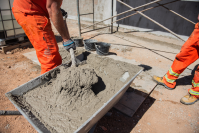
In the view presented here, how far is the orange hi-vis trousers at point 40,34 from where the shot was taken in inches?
72.1

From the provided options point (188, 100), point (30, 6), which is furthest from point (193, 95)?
point (30, 6)

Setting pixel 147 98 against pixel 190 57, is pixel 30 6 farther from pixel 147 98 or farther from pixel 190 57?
pixel 190 57

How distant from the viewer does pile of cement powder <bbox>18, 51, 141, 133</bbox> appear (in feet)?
4.57

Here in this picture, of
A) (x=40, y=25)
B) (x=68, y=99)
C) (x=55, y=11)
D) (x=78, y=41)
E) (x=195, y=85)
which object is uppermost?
(x=55, y=11)

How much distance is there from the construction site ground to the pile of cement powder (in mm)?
616

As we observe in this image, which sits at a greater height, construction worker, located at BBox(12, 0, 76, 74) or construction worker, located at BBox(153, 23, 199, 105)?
construction worker, located at BBox(12, 0, 76, 74)

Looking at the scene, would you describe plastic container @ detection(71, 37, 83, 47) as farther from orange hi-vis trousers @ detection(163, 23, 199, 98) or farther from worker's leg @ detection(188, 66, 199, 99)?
worker's leg @ detection(188, 66, 199, 99)

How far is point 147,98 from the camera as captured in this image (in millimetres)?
2600

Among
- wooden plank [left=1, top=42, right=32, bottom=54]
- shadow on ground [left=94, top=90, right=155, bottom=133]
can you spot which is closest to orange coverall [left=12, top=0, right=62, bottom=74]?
shadow on ground [left=94, top=90, right=155, bottom=133]

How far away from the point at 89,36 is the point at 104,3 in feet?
5.59

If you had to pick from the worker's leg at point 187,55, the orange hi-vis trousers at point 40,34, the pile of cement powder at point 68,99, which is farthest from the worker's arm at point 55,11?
the worker's leg at point 187,55

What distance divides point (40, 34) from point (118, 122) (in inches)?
67.5

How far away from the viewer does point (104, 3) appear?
5996mm

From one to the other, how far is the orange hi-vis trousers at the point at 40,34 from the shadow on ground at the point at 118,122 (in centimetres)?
117
